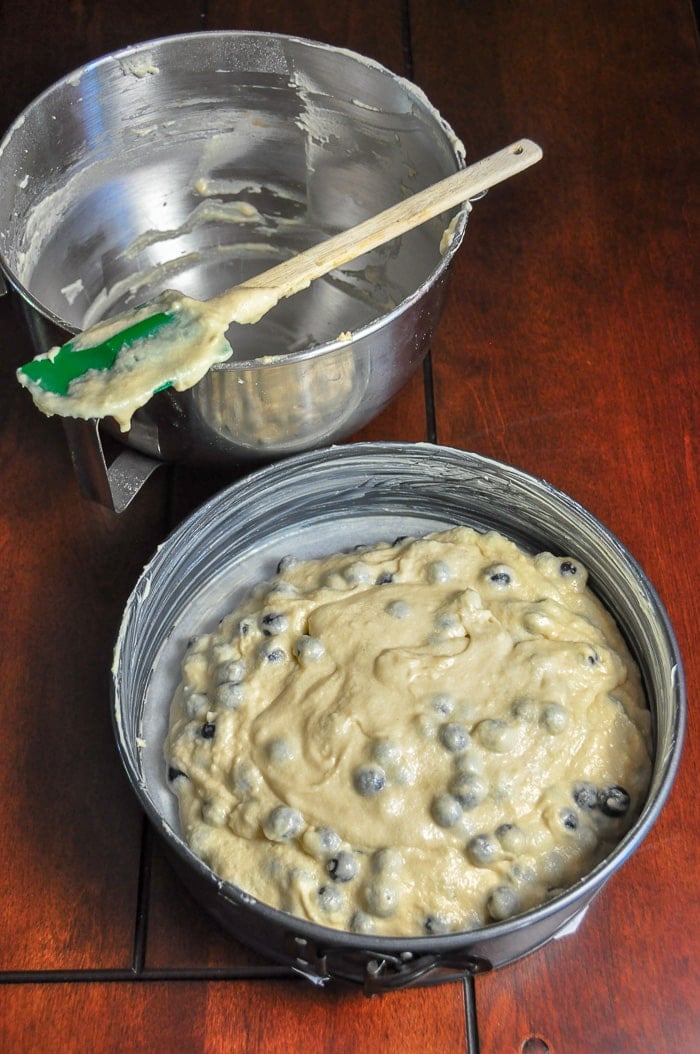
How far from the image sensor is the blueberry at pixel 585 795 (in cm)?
94

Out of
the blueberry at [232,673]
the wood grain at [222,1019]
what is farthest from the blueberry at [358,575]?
the wood grain at [222,1019]

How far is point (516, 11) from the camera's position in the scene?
1573 millimetres

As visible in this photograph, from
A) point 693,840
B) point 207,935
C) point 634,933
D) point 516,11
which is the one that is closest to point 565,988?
point 634,933

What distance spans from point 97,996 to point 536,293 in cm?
88

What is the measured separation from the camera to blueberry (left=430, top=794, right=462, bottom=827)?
92 cm

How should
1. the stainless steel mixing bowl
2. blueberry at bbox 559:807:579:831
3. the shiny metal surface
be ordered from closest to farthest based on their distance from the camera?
the shiny metal surface
blueberry at bbox 559:807:579:831
the stainless steel mixing bowl

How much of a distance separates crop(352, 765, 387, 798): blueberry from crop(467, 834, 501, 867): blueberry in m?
0.08

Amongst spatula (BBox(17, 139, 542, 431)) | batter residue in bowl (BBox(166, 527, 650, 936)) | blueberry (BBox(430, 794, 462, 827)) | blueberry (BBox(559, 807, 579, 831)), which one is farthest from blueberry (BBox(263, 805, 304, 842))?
spatula (BBox(17, 139, 542, 431))

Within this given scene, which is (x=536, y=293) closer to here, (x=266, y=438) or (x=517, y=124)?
(x=517, y=124)

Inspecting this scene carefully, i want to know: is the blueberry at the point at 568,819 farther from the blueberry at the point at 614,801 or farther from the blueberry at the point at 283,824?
the blueberry at the point at 283,824

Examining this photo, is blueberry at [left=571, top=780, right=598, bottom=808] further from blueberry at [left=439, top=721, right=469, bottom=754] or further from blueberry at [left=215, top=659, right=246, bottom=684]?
blueberry at [left=215, top=659, right=246, bottom=684]

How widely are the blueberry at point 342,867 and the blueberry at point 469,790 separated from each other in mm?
95

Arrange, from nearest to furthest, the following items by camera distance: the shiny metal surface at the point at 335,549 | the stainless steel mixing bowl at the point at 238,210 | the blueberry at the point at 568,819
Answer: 1. the shiny metal surface at the point at 335,549
2. the blueberry at the point at 568,819
3. the stainless steel mixing bowl at the point at 238,210

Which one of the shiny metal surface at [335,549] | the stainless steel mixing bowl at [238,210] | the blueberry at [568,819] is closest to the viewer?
the shiny metal surface at [335,549]
